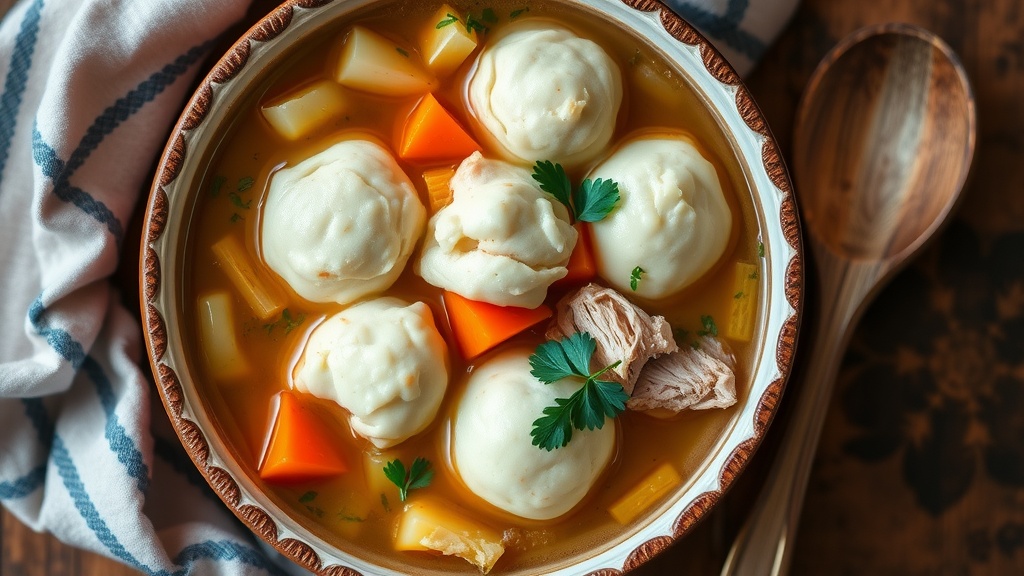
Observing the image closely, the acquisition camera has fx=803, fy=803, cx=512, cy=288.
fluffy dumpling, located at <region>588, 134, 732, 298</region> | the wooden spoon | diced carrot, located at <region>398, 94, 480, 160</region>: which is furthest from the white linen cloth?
diced carrot, located at <region>398, 94, 480, 160</region>

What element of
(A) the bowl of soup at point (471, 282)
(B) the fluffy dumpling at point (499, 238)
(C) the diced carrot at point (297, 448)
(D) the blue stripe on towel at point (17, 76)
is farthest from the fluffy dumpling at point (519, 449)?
(D) the blue stripe on towel at point (17, 76)

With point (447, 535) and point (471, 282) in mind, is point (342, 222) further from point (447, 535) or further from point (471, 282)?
point (447, 535)

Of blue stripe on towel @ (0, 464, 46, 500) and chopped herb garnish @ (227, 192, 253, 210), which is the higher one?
chopped herb garnish @ (227, 192, 253, 210)

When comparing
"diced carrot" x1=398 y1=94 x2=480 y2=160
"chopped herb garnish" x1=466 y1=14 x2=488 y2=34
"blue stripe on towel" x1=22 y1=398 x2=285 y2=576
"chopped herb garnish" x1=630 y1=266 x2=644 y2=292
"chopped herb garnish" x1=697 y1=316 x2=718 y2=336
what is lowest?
"blue stripe on towel" x1=22 y1=398 x2=285 y2=576

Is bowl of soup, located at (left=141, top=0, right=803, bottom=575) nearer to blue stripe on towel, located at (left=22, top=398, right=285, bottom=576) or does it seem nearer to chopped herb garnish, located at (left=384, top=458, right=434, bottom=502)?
chopped herb garnish, located at (left=384, top=458, right=434, bottom=502)

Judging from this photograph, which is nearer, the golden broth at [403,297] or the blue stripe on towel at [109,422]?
the golden broth at [403,297]

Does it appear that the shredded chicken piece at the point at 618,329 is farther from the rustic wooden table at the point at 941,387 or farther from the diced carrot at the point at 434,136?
the rustic wooden table at the point at 941,387
